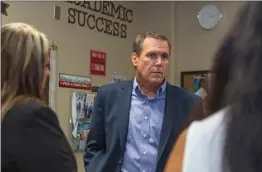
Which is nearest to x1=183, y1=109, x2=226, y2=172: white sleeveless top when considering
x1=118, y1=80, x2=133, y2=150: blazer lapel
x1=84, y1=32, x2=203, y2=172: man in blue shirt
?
x1=84, y1=32, x2=203, y2=172: man in blue shirt

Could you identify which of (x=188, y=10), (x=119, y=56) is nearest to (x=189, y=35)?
(x=188, y=10)

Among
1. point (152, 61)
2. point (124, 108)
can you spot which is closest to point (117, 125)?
point (124, 108)

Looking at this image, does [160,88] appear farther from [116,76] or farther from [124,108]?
[116,76]

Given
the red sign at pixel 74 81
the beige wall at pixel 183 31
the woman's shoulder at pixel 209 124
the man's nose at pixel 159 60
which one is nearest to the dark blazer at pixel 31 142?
the woman's shoulder at pixel 209 124

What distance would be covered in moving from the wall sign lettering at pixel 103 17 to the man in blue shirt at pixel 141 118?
193 cm

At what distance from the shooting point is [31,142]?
1.25 m

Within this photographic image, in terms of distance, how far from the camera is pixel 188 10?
4.68m

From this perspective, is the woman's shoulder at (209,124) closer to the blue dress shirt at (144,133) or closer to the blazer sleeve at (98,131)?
the blue dress shirt at (144,133)

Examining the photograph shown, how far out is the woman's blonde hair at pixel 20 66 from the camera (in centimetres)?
129

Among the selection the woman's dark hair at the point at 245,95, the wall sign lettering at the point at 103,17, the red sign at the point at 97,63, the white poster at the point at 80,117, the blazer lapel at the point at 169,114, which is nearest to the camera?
the woman's dark hair at the point at 245,95

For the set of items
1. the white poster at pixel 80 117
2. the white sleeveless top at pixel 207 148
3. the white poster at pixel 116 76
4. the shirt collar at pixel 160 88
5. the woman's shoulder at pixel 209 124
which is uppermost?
the white poster at pixel 116 76

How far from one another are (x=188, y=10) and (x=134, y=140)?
2.85 m

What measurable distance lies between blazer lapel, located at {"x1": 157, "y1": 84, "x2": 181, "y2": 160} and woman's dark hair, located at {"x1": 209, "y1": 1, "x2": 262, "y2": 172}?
137 cm

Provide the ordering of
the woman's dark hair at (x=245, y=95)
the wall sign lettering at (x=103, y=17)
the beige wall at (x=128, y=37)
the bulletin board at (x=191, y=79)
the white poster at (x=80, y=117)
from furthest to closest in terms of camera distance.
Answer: the bulletin board at (x=191, y=79) → the wall sign lettering at (x=103, y=17) → the white poster at (x=80, y=117) → the beige wall at (x=128, y=37) → the woman's dark hair at (x=245, y=95)
